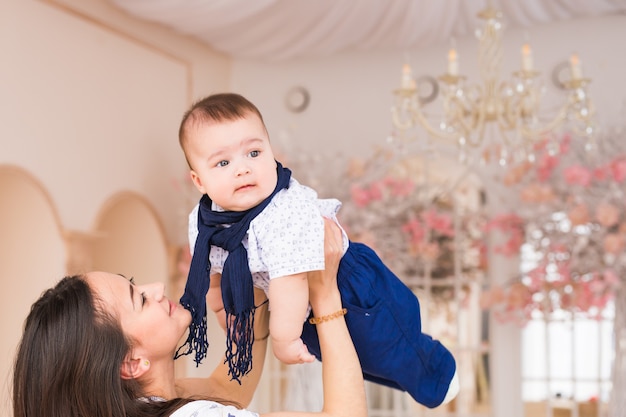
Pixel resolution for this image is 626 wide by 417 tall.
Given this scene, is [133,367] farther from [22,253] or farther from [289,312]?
[22,253]

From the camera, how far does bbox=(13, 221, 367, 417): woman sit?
6.51ft

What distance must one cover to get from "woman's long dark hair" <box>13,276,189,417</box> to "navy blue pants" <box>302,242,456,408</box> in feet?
1.63

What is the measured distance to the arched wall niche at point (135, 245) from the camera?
5836 mm

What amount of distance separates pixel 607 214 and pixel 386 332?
2.80 metres

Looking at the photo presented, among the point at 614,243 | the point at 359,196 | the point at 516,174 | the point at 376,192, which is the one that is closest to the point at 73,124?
the point at 359,196

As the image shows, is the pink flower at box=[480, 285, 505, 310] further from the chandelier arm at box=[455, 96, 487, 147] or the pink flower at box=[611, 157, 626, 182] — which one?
the chandelier arm at box=[455, 96, 487, 147]

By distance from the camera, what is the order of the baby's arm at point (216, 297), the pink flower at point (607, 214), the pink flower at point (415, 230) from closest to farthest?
the baby's arm at point (216, 297) < the pink flower at point (607, 214) < the pink flower at point (415, 230)

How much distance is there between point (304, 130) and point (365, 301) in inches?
167

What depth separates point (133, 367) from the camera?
2.08 meters

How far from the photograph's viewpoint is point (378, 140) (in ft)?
20.2

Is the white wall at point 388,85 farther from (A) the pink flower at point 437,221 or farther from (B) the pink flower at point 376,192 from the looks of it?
(A) the pink flower at point 437,221

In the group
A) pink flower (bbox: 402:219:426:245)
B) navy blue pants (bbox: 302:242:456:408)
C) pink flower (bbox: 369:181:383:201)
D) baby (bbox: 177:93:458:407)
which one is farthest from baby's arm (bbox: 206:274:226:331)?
pink flower (bbox: 402:219:426:245)

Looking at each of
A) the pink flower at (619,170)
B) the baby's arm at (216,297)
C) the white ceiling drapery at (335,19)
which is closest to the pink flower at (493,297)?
the pink flower at (619,170)

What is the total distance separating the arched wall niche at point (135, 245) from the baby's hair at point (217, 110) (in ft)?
11.8
